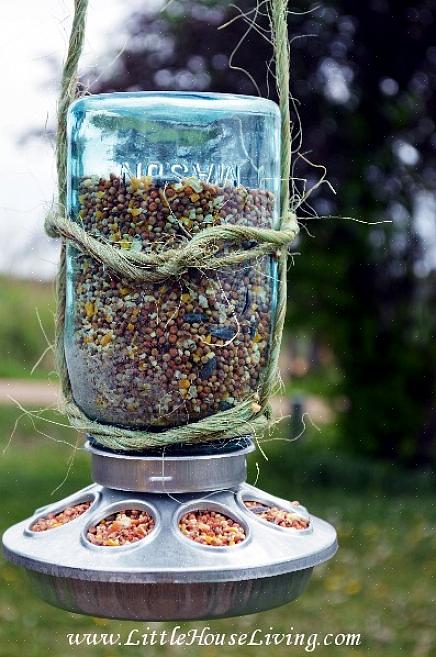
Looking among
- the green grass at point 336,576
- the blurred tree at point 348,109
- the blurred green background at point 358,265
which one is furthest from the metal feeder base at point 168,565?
the blurred tree at point 348,109

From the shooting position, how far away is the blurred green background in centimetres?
625

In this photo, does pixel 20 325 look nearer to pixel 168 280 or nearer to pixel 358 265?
pixel 358 265

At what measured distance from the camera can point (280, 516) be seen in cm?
183

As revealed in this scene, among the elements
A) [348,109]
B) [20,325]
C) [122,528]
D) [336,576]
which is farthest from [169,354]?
[20,325]

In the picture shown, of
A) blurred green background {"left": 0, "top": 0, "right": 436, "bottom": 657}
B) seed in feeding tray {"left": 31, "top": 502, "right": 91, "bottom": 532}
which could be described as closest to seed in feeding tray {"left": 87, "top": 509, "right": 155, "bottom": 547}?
seed in feeding tray {"left": 31, "top": 502, "right": 91, "bottom": 532}

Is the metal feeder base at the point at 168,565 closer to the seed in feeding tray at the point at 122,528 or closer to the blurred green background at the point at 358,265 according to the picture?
the seed in feeding tray at the point at 122,528

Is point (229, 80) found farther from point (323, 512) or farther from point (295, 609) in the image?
point (295, 609)

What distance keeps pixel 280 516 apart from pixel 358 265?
17.6 feet

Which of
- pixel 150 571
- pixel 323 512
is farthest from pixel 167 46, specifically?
pixel 150 571

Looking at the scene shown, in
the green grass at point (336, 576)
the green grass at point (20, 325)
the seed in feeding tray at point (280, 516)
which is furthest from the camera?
the green grass at point (20, 325)

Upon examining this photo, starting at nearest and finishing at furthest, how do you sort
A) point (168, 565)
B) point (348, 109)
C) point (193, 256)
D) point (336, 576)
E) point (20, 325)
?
1. point (168, 565)
2. point (193, 256)
3. point (336, 576)
4. point (348, 109)
5. point (20, 325)

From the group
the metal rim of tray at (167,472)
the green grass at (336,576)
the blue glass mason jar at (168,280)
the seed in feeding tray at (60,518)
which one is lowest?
the green grass at (336,576)

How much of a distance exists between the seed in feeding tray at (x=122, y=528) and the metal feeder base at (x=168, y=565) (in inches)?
0.5

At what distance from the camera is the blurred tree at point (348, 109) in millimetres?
6645
